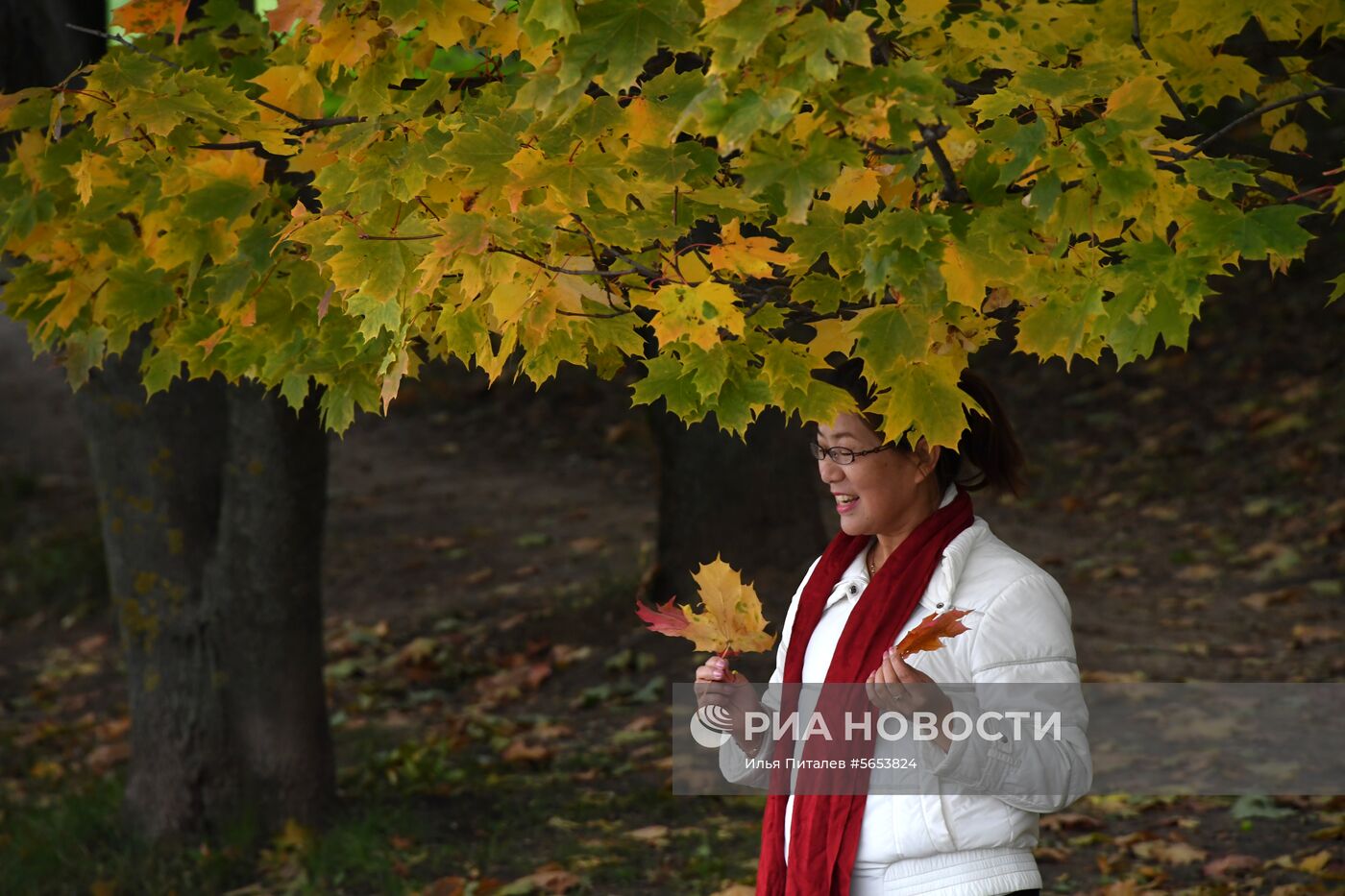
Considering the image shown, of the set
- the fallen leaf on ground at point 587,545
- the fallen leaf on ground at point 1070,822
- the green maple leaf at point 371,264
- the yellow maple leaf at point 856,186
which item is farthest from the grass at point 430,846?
the fallen leaf on ground at point 587,545

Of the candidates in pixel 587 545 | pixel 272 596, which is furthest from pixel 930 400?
pixel 587 545

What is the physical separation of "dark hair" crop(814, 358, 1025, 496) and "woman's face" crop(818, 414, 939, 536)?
0.06 meters

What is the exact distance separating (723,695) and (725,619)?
0.18m

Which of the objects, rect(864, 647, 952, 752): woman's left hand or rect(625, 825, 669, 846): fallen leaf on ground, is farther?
rect(625, 825, 669, 846): fallen leaf on ground

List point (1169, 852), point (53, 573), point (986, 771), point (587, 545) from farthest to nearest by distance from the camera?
1. point (53, 573)
2. point (587, 545)
3. point (1169, 852)
4. point (986, 771)

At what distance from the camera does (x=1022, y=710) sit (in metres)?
2.45

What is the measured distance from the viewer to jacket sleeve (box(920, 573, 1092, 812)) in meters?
2.43

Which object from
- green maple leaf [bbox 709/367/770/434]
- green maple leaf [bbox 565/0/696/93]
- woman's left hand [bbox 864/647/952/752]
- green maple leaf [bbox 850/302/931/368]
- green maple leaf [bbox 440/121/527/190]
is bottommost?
woman's left hand [bbox 864/647/952/752]

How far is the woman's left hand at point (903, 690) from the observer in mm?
2320

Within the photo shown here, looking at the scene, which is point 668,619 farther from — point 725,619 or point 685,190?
point 685,190

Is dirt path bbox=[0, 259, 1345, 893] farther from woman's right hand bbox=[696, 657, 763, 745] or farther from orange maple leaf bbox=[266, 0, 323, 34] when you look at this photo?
orange maple leaf bbox=[266, 0, 323, 34]

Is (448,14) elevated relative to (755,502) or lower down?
elevated

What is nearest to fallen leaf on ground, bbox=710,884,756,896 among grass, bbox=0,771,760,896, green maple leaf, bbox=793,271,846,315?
grass, bbox=0,771,760,896

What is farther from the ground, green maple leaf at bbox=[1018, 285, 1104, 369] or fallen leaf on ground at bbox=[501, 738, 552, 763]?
green maple leaf at bbox=[1018, 285, 1104, 369]
